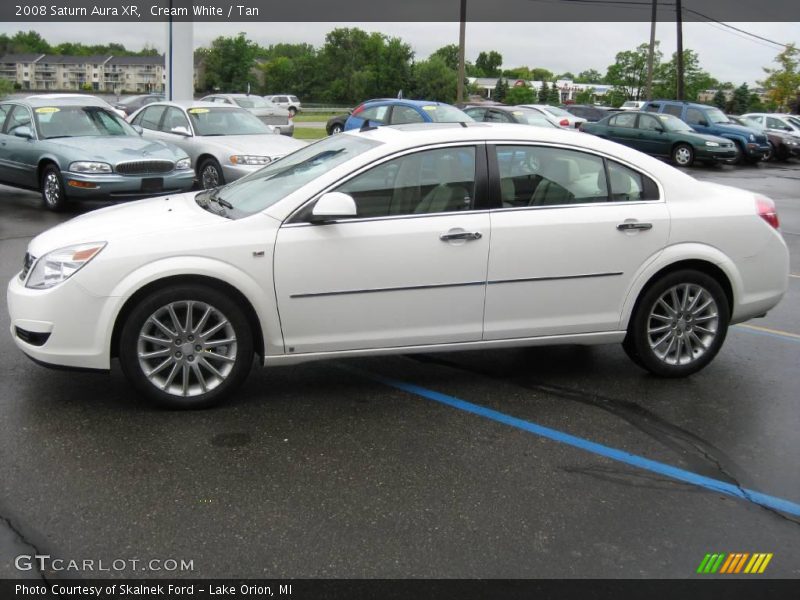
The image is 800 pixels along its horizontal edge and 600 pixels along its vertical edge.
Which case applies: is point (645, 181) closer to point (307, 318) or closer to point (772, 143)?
point (307, 318)

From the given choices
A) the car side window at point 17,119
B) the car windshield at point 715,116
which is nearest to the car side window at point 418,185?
the car side window at point 17,119

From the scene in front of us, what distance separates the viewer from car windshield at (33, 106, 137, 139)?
12.4 metres

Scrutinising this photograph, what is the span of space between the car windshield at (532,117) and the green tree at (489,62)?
5067 inches

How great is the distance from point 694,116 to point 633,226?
2344cm

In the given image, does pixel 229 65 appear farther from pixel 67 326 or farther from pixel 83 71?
pixel 67 326

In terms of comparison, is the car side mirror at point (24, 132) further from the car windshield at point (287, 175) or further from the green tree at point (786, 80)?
the green tree at point (786, 80)

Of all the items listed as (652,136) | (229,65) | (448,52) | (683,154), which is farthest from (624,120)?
(448,52)

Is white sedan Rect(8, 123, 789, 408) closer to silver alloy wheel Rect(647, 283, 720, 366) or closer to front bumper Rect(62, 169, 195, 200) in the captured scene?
silver alloy wheel Rect(647, 283, 720, 366)

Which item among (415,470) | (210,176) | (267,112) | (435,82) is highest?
(435,82)

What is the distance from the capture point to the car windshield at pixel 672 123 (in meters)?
24.4

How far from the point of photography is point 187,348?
4.65 metres

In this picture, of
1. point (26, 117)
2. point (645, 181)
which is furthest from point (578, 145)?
point (26, 117)

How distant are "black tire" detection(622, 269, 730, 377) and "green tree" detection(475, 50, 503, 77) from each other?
149135mm

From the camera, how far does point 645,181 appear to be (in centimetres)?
537
